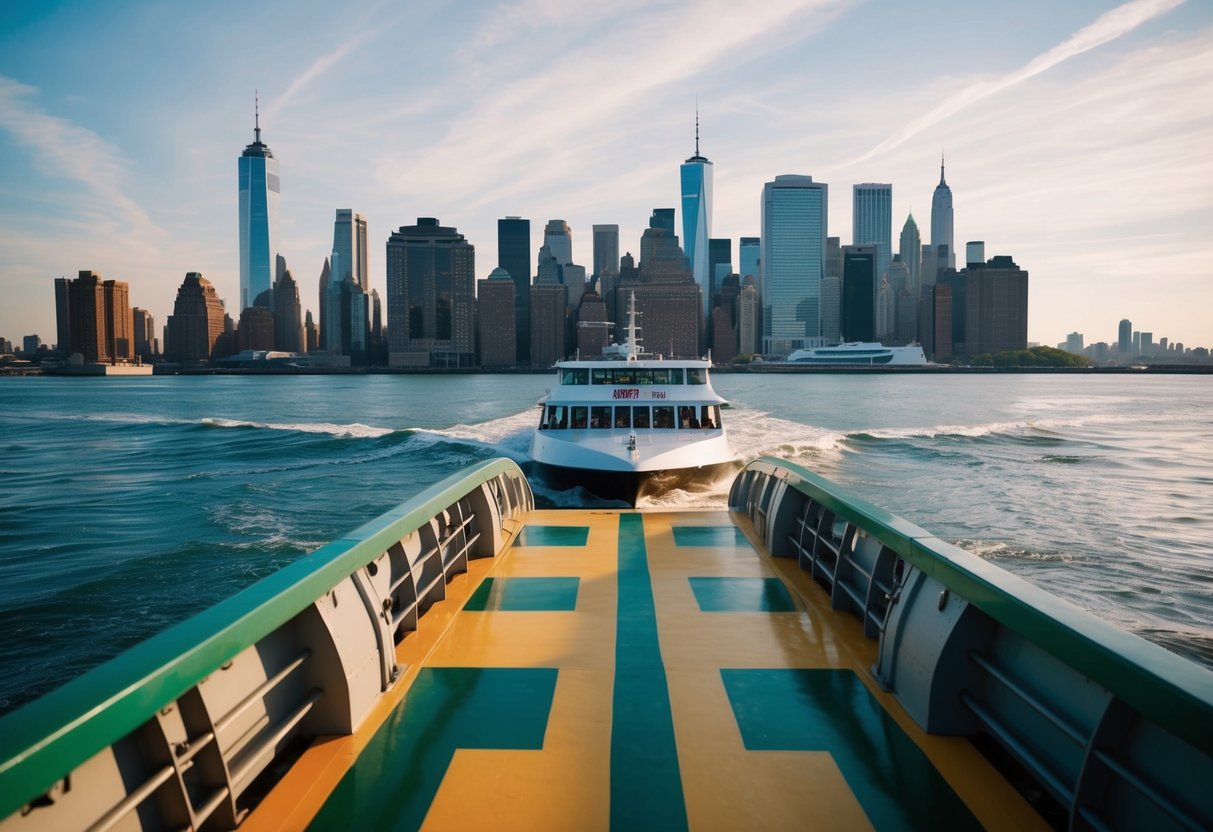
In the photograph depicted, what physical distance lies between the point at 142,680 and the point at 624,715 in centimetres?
277

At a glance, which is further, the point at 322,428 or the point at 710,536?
the point at 322,428

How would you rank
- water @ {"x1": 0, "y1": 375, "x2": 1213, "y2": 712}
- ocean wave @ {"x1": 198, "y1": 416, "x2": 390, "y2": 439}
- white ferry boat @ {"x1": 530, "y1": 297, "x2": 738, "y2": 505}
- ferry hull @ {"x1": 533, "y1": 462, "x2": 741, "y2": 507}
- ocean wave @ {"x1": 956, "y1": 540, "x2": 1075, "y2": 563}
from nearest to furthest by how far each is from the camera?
Result: water @ {"x1": 0, "y1": 375, "x2": 1213, "y2": 712}, ocean wave @ {"x1": 956, "y1": 540, "x2": 1075, "y2": 563}, ferry hull @ {"x1": 533, "y1": 462, "x2": 741, "y2": 507}, white ferry boat @ {"x1": 530, "y1": 297, "x2": 738, "y2": 505}, ocean wave @ {"x1": 198, "y1": 416, "x2": 390, "y2": 439}

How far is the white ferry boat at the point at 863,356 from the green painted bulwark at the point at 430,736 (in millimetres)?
193622

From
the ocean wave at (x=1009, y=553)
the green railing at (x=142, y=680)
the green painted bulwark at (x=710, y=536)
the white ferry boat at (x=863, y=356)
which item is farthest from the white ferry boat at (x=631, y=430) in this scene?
the white ferry boat at (x=863, y=356)

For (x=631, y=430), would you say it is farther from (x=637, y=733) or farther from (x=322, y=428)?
(x=322, y=428)

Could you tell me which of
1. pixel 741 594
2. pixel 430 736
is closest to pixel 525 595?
pixel 741 594

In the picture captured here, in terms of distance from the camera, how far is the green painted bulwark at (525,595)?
6.80 m

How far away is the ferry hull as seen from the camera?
1902cm

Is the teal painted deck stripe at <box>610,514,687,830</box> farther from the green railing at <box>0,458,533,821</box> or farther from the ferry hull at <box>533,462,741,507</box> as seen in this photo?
the ferry hull at <box>533,462,741,507</box>

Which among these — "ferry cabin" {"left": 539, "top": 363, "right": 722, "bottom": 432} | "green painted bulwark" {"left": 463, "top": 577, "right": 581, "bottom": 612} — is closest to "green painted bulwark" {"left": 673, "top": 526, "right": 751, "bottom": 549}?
"green painted bulwark" {"left": 463, "top": 577, "right": 581, "bottom": 612}

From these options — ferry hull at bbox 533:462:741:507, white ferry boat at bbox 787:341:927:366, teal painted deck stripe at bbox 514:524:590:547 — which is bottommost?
ferry hull at bbox 533:462:741:507

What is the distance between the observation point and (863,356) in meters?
189

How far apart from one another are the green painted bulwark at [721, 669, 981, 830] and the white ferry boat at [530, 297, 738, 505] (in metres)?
13.7

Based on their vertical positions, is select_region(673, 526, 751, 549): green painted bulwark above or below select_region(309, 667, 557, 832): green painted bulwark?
above
